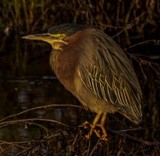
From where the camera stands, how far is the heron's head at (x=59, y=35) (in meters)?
4.67

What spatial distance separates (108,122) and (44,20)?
12.2 feet

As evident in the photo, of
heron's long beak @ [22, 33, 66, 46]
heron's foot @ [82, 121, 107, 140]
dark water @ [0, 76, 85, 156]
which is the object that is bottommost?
dark water @ [0, 76, 85, 156]

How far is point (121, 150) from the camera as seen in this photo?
14.6 ft

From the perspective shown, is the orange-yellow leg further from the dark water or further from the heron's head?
the dark water

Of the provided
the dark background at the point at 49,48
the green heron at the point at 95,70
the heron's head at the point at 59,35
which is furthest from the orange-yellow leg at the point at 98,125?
the dark background at the point at 49,48

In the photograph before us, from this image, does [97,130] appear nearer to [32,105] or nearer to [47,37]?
[47,37]

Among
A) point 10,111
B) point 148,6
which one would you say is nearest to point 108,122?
point 10,111

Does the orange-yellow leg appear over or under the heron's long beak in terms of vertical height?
under

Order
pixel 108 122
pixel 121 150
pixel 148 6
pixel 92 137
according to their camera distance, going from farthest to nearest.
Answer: pixel 148 6, pixel 108 122, pixel 92 137, pixel 121 150

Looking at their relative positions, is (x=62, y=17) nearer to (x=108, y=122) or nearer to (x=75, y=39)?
(x=108, y=122)

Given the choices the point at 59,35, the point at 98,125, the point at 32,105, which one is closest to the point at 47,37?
the point at 59,35

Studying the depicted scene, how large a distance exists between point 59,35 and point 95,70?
340mm

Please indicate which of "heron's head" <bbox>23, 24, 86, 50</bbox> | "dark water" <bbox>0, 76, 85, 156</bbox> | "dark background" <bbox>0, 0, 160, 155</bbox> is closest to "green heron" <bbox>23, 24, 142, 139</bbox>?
"heron's head" <bbox>23, 24, 86, 50</bbox>

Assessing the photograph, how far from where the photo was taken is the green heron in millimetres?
4789
